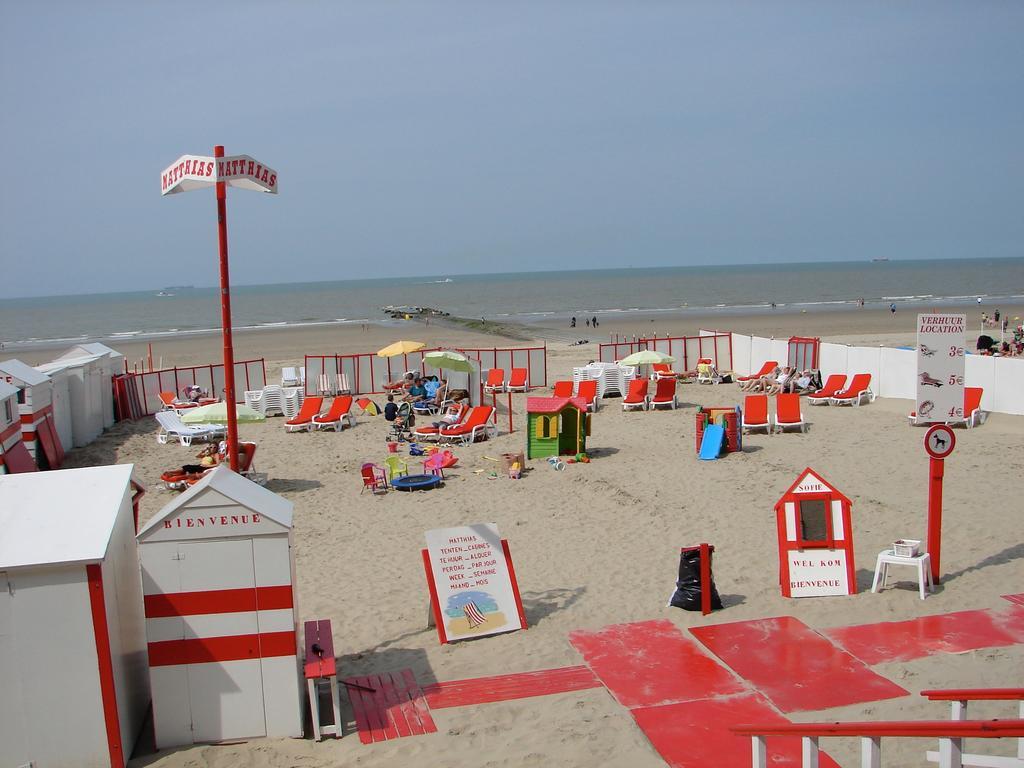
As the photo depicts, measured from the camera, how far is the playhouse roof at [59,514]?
5316 millimetres

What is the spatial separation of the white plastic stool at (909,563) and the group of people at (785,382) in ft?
44.9

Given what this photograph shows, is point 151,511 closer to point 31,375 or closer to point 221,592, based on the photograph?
point 31,375

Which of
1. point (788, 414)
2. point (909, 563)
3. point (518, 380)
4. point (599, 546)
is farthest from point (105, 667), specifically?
point (518, 380)

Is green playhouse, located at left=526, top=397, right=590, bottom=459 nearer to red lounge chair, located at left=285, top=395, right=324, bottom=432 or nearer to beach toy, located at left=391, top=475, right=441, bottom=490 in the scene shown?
beach toy, located at left=391, top=475, right=441, bottom=490

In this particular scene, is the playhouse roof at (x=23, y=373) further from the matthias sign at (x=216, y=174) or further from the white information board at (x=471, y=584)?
the white information board at (x=471, y=584)

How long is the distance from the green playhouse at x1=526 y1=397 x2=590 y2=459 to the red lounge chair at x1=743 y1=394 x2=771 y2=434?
365cm

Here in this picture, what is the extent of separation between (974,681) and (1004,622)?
4.46 feet

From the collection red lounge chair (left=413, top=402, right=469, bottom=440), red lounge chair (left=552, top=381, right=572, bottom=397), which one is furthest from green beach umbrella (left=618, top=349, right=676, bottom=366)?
red lounge chair (left=413, top=402, right=469, bottom=440)

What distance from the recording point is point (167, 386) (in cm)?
2197

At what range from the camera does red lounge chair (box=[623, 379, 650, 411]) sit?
20234 millimetres

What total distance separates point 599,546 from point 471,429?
741 centimetres

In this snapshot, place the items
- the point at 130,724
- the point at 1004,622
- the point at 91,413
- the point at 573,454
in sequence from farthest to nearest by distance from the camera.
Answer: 1. the point at 91,413
2. the point at 573,454
3. the point at 1004,622
4. the point at 130,724

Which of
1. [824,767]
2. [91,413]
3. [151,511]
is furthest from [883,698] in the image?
[91,413]

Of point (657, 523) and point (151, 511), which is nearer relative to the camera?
point (657, 523)
